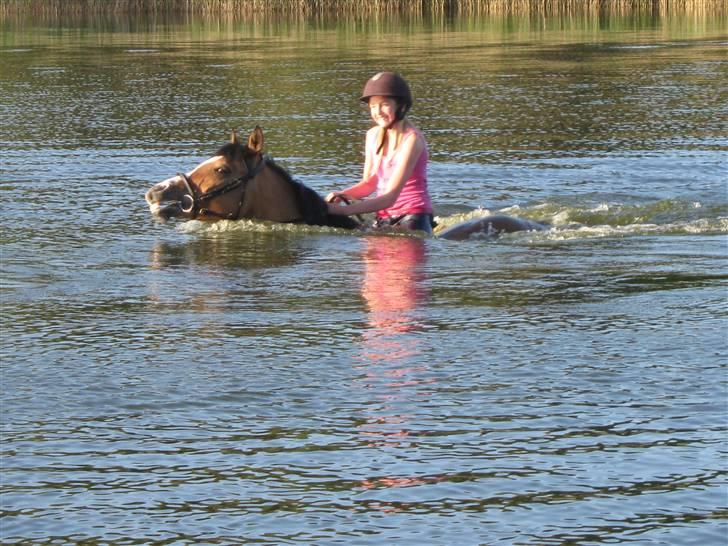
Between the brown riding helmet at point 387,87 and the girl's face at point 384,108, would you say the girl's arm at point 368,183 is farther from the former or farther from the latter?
the brown riding helmet at point 387,87

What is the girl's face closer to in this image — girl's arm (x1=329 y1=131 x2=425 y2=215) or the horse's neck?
girl's arm (x1=329 y1=131 x2=425 y2=215)

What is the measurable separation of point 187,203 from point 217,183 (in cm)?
22

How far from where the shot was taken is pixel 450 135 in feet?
56.0

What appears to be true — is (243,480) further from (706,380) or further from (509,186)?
(509,186)

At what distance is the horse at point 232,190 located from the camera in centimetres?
952

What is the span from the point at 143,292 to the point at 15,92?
15.2 m

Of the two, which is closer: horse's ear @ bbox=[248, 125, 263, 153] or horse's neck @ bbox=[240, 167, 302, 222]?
horse's ear @ bbox=[248, 125, 263, 153]

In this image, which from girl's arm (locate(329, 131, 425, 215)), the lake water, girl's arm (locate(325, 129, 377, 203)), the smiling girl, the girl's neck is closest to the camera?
the lake water

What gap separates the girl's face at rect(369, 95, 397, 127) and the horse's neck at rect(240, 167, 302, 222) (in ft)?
2.33

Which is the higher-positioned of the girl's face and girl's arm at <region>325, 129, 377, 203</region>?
the girl's face

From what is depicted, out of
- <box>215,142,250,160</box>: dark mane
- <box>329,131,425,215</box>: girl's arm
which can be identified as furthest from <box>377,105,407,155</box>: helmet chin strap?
<box>215,142,250,160</box>: dark mane

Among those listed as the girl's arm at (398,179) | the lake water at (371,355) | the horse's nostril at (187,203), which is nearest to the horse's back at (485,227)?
the lake water at (371,355)

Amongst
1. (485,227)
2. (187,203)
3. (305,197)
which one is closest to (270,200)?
(305,197)

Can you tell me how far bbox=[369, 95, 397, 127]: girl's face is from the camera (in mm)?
9609
